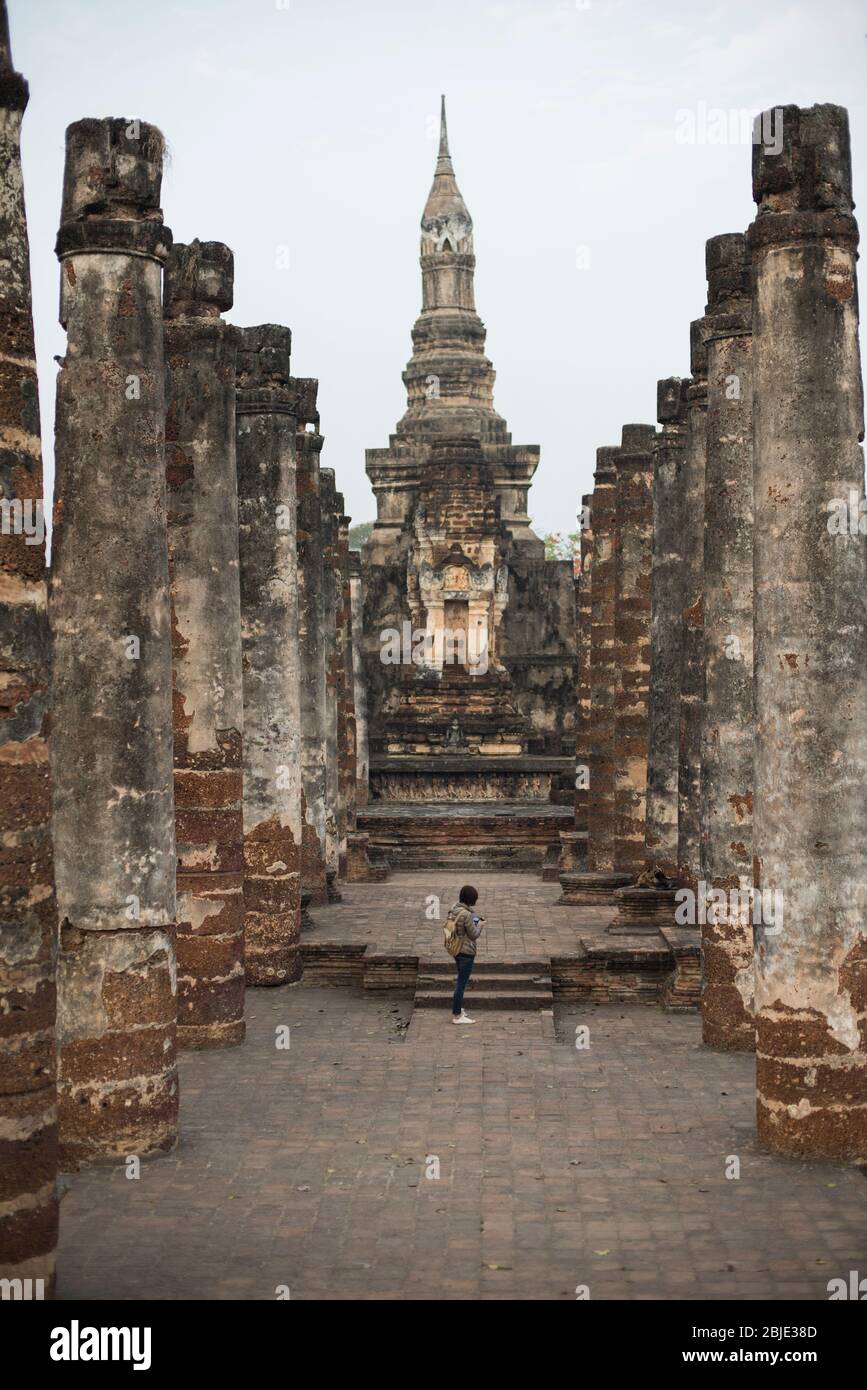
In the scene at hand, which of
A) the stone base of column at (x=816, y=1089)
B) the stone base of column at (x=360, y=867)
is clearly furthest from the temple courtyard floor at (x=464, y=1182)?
the stone base of column at (x=360, y=867)

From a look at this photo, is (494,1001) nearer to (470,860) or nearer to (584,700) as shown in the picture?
(584,700)

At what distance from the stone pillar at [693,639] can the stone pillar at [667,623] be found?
1616mm

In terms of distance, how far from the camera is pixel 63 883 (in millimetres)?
10203

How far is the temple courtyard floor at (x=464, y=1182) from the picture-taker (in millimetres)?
8312

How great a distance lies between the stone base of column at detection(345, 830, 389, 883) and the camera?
2611 cm

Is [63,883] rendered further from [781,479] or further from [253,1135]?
[781,479]

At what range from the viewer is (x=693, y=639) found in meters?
16.2

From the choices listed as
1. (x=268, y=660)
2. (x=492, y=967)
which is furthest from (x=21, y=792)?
(x=492, y=967)

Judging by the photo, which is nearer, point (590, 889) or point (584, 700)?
point (590, 889)

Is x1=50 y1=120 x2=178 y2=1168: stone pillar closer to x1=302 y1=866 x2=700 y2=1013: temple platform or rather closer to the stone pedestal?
x1=302 y1=866 x2=700 y2=1013: temple platform

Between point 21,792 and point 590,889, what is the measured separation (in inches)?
587

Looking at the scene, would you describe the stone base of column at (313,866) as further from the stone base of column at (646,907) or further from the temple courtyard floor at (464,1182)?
the temple courtyard floor at (464,1182)

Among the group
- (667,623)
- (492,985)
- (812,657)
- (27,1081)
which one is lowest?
(492,985)

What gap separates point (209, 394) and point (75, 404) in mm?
3205
